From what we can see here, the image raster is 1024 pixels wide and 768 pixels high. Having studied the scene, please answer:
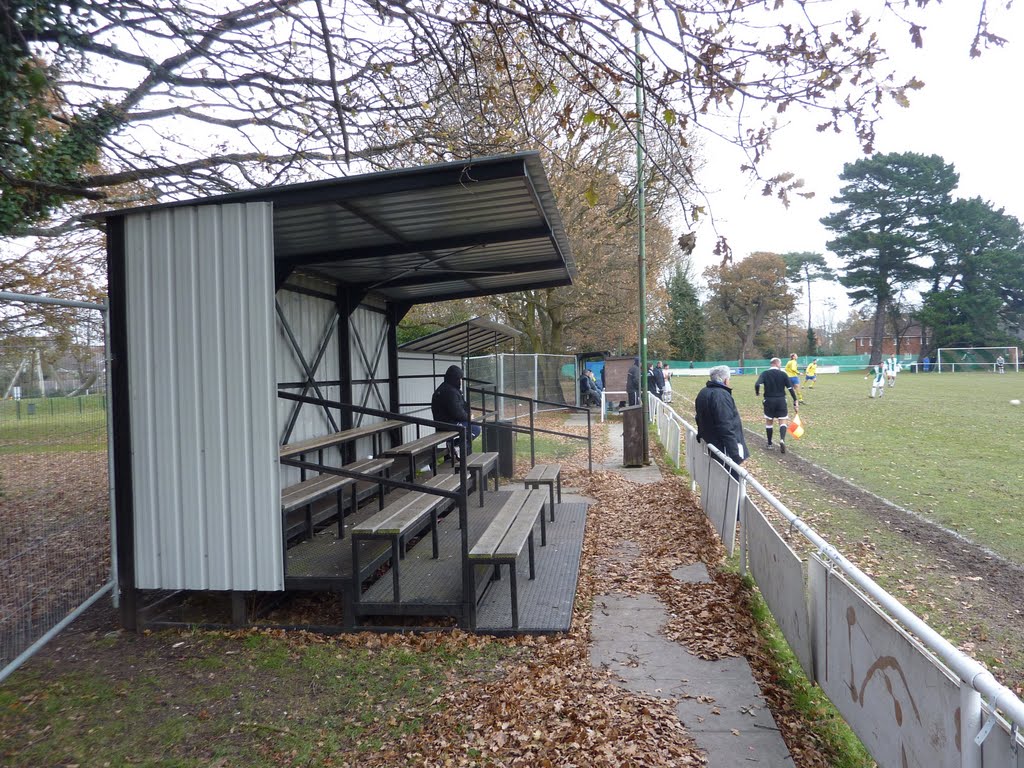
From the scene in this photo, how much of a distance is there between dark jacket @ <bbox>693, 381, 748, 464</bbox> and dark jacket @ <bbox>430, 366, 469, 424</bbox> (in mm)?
3235

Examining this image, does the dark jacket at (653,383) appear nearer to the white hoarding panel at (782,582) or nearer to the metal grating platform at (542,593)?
the metal grating platform at (542,593)

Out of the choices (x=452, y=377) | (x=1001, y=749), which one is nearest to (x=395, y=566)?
(x=1001, y=749)

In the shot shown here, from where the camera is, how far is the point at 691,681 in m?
4.46

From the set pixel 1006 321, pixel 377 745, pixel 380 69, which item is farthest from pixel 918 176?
pixel 377 745

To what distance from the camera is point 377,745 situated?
3.78 meters

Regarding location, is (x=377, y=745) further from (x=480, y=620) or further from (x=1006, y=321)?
(x=1006, y=321)

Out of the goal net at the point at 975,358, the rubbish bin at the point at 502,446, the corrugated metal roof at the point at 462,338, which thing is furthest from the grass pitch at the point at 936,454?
the goal net at the point at 975,358

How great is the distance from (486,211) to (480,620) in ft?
11.8

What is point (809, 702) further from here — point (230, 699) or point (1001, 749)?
point (230, 699)

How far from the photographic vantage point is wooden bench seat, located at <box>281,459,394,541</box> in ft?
18.8

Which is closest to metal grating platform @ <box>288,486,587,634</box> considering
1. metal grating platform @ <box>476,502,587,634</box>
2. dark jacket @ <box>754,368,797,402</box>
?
metal grating platform @ <box>476,502,587,634</box>

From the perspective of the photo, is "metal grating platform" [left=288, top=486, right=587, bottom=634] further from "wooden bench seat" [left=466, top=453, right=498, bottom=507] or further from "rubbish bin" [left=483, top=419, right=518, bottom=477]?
"rubbish bin" [left=483, top=419, right=518, bottom=477]

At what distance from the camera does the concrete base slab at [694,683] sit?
364 cm

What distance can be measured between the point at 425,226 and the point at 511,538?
10.7 ft
